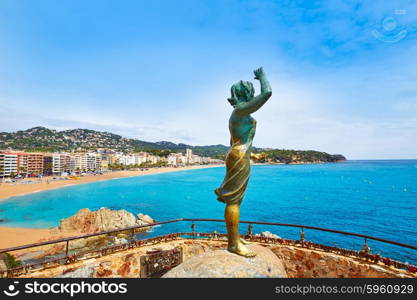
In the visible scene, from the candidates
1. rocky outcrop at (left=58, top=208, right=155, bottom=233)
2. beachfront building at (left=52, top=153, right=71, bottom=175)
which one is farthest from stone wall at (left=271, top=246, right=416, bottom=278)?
beachfront building at (left=52, top=153, right=71, bottom=175)

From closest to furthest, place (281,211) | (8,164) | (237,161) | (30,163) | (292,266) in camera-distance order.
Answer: (237,161) < (292,266) < (281,211) < (8,164) < (30,163)

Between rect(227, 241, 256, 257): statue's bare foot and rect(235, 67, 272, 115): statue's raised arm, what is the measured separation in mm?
2872

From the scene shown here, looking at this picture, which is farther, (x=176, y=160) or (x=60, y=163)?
(x=176, y=160)

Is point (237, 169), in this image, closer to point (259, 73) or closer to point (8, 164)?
point (259, 73)

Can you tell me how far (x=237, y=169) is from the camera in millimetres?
5680

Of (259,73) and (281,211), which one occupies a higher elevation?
(259,73)

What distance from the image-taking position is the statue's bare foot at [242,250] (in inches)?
212

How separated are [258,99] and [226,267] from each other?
3.26m

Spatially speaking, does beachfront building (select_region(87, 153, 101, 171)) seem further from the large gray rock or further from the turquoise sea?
the large gray rock

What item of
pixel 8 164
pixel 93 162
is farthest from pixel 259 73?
pixel 93 162

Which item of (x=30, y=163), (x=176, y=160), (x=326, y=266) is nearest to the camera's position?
(x=326, y=266)

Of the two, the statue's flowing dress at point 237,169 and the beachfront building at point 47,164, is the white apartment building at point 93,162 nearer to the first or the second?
the beachfront building at point 47,164

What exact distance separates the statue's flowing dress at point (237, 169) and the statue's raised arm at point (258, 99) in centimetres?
48

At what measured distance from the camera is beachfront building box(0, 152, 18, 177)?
2867 inches
